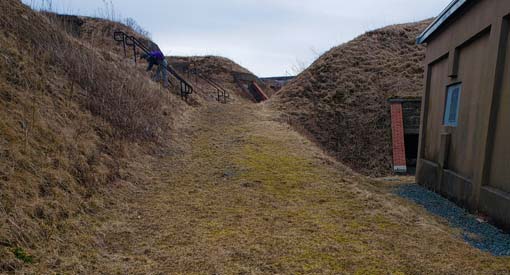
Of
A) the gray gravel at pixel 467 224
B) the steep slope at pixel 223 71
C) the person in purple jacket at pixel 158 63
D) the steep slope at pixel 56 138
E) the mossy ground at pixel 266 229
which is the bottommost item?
the gray gravel at pixel 467 224

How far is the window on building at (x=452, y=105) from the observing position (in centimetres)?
657

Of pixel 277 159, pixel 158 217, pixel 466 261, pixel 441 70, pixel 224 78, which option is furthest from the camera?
pixel 224 78

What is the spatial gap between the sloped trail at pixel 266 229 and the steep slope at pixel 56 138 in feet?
1.32

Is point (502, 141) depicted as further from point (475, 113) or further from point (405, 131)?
point (405, 131)

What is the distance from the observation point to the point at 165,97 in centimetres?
1091

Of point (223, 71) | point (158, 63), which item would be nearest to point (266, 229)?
point (158, 63)

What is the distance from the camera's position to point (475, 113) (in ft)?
18.2

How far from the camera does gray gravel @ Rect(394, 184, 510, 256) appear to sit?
3836 mm

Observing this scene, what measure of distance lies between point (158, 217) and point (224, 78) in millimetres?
22119

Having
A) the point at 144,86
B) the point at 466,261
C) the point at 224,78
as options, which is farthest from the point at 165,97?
the point at 224,78

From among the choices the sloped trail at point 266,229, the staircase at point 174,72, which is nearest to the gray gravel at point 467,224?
the sloped trail at point 266,229

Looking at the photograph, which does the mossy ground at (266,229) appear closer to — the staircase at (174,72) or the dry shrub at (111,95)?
the dry shrub at (111,95)

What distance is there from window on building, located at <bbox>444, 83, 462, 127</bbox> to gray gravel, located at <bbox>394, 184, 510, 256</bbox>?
1728mm

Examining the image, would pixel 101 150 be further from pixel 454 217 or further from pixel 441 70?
pixel 441 70
